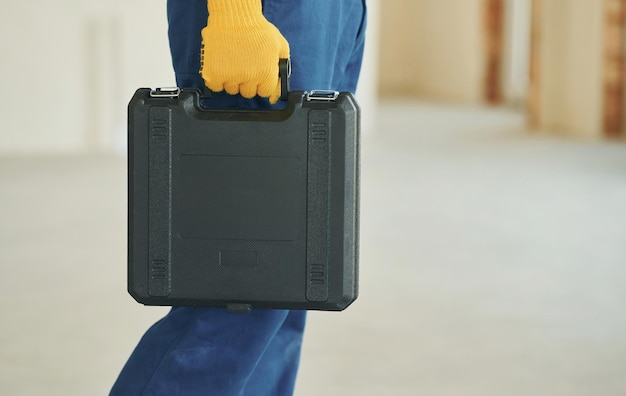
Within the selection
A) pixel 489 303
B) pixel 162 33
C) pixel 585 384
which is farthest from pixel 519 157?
pixel 585 384

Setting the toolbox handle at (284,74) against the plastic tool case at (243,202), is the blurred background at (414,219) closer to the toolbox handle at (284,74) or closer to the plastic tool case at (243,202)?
the plastic tool case at (243,202)

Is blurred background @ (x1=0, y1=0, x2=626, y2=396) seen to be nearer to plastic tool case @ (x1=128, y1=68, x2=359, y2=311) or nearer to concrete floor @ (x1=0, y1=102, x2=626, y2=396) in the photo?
concrete floor @ (x1=0, y1=102, x2=626, y2=396)

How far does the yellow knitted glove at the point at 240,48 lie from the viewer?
1.07 m

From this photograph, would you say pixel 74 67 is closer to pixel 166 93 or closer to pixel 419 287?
pixel 419 287

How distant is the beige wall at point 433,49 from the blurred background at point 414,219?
16.7 inches

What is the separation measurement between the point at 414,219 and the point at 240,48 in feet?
8.05

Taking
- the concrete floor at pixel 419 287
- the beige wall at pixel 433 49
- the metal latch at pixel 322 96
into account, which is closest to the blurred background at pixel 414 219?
the concrete floor at pixel 419 287

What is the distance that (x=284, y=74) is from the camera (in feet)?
3.59

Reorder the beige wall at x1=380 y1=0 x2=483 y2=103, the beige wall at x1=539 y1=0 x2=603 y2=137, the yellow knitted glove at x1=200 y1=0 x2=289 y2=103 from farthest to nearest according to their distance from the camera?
the beige wall at x1=380 y1=0 x2=483 y2=103
the beige wall at x1=539 y1=0 x2=603 y2=137
the yellow knitted glove at x1=200 y1=0 x2=289 y2=103

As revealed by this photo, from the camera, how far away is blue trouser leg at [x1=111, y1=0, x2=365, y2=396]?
115 centimetres

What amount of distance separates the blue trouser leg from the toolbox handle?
0.14 feet

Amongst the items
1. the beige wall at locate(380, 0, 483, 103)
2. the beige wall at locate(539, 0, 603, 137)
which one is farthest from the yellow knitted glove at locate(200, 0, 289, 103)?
the beige wall at locate(380, 0, 483, 103)

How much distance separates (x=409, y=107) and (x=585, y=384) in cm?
638

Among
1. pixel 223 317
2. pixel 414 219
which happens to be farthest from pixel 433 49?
pixel 223 317
